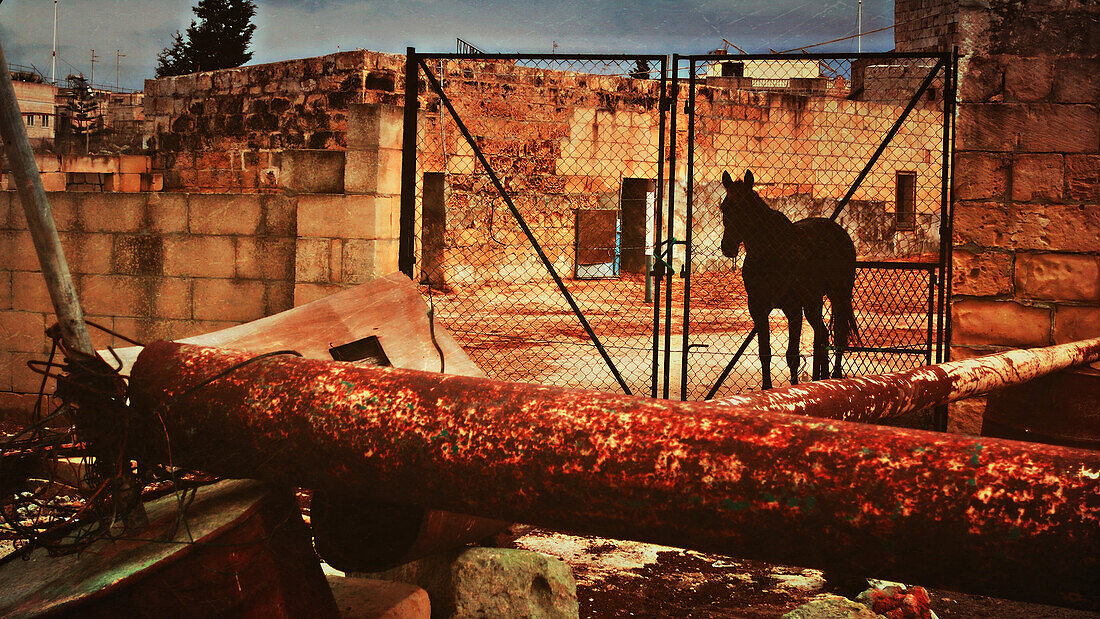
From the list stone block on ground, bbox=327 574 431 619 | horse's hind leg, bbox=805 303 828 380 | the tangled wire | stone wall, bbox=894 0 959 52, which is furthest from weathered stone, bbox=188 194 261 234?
stone wall, bbox=894 0 959 52

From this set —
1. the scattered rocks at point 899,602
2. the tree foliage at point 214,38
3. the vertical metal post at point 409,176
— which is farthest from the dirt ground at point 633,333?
the tree foliage at point 214,38

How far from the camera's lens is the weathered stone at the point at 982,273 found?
207 inches

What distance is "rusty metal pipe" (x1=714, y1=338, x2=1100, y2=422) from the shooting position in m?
2.80

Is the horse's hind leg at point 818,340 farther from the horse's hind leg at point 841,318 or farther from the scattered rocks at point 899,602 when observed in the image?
the scattered rocks at point 899,602

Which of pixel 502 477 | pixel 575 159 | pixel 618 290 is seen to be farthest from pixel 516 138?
pixel 502 477

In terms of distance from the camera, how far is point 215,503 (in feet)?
7.84

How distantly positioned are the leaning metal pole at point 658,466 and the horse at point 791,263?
4.63 metres

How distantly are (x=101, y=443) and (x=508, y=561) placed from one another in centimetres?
157

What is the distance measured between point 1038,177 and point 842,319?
1.71 m

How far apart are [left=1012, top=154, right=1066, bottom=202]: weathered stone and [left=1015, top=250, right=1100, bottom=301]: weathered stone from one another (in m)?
0.36

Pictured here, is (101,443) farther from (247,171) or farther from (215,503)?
(247,171)

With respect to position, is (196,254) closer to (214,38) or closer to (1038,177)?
(1038,177)

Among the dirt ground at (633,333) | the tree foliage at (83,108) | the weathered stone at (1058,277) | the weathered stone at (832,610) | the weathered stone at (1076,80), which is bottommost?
the weathered stone at (832,610)

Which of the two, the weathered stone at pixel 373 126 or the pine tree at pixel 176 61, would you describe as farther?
the pine tree at pixel 176 61
